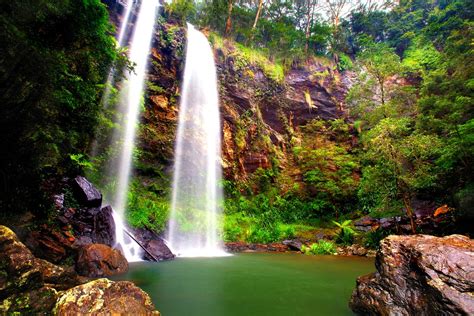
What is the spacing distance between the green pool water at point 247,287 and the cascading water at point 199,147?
6.79 metres

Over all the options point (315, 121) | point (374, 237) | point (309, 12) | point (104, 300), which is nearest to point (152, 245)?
point (104, 300)

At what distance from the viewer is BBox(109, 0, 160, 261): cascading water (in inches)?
565

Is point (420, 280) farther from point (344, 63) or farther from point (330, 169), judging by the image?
point (344, 63)

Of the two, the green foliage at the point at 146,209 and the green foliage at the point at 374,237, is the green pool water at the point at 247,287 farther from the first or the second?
the green foliage at the point at 374,237

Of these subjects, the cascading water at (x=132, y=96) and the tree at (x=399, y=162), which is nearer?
the tree at (x=399, y=162)

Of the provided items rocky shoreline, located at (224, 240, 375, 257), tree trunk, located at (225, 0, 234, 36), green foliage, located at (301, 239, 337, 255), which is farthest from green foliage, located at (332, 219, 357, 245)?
tree trunk, located at (225, 0, 234, 36)

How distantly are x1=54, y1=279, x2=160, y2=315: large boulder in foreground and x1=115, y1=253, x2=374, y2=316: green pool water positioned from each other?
3.37 ft

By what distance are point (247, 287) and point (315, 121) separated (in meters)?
19.5

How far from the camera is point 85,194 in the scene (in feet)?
30.7

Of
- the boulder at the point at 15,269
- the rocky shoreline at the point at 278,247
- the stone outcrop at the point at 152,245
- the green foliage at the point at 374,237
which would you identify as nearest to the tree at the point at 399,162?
the green foliage at the point at 374,237

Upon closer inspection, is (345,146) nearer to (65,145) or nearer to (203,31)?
(203,31)

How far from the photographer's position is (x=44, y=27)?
4.70 m

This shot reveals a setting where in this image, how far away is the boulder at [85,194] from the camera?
30.6 feet

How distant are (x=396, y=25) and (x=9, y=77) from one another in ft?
113
